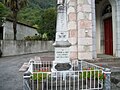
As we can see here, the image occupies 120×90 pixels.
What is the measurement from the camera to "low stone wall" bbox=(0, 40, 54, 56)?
23281 mm

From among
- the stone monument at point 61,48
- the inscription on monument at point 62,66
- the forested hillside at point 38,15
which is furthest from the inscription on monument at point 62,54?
the forested hillside at point 38,15

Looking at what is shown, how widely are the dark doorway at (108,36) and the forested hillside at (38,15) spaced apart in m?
14.6

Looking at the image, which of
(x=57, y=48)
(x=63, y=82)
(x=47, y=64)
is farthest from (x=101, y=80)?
(x=47, y=64)

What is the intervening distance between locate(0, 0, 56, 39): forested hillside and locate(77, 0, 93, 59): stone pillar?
632 inches

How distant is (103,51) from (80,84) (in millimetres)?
8569

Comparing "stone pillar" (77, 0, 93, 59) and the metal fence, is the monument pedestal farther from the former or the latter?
"stone pillar" (77, 0, 93, 59)

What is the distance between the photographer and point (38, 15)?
43.6m

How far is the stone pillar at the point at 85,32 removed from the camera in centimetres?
1054

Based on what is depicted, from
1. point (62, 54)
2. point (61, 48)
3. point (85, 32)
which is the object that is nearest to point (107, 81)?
point (62, 54)

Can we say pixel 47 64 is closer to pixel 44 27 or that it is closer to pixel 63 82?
pixel 63 82

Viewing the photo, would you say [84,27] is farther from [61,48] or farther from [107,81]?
[107,81]

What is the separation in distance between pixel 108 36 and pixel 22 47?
584 inches

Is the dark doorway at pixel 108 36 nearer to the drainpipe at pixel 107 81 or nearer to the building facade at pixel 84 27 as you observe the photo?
the building facade at pixel 84 27

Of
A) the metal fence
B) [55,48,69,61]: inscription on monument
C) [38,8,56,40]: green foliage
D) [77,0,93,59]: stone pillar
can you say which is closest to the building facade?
[77,0,93,59]: stone pillar
